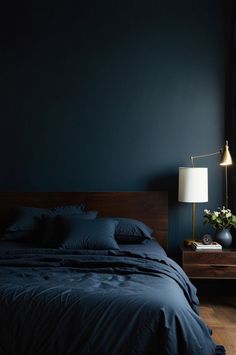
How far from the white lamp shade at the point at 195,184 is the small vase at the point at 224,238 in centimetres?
33

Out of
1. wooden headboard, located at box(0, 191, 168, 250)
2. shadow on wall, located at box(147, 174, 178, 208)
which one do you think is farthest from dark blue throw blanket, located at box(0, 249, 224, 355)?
shadow on wall, located at box(147, 174, 178, 208)

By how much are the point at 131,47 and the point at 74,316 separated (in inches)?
114

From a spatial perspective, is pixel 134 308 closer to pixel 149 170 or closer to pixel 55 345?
pixel 55 345

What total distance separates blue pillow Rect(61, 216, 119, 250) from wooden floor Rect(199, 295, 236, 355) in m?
0.98

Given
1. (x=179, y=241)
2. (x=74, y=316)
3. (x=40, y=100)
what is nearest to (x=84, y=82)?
(x=40, y=100)

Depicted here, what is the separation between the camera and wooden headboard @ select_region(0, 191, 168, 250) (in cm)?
389

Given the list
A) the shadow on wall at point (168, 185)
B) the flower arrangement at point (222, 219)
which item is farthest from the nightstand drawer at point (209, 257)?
the shadow on wall at point (168, 185)

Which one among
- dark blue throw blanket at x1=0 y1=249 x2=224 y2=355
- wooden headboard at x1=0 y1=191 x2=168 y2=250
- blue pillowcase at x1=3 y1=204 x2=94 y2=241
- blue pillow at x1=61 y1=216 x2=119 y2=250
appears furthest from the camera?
wooden headboard at x1=0 y1=191 x2=168 y2=250

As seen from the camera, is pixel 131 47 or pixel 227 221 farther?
pixel 131 47

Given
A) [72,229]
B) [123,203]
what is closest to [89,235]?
[72,229]

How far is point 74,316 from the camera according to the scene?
6.26ft

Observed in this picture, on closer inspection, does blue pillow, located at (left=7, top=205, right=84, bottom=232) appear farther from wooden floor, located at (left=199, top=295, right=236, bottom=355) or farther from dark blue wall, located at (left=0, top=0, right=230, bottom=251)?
wooden floor, located at (left=199, top=295, right=236, bottom=355)

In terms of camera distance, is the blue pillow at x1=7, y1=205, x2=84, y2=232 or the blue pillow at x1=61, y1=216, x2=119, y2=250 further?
the blue pillow at x1=7, y1=205, x2=84, y2=232

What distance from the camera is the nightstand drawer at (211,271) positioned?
3.38m
